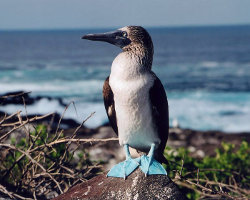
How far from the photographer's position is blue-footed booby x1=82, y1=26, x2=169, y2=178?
127 inches

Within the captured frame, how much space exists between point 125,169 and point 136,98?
0.54m

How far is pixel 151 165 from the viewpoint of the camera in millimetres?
3398

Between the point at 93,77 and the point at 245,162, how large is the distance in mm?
27353

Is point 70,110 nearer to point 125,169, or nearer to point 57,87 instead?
point 57,87

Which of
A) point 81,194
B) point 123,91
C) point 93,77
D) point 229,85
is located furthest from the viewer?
point 93,77

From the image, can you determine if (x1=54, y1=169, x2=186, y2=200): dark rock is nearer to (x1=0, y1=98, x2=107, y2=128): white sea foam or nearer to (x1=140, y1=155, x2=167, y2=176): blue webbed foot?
(x1=140, y1=155, x2=167, y2=176): blue webbed foot

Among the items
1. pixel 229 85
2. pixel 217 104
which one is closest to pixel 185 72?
pixel 229 85

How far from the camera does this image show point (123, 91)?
3209mm

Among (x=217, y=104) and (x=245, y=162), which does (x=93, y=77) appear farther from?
(x=245, y=162)

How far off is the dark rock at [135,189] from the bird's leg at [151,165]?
40 mm

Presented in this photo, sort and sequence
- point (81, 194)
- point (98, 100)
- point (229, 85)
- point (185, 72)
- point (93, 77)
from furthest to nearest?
point (185, 72), point (93, 77), point (229, 85), point (98, 100), point (81, 194)

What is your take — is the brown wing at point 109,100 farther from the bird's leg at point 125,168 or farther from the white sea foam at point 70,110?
the white sea foam at point 70,110

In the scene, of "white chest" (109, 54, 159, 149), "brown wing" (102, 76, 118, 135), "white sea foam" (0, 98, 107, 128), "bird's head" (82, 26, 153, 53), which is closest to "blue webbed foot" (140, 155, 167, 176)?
"white chest" (109, 54, 159, 149)

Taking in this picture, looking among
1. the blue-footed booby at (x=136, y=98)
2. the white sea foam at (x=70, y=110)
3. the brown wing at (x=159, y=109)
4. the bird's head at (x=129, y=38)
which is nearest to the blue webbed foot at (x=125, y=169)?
the blue-footed booby at (x=136, y=98)
